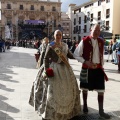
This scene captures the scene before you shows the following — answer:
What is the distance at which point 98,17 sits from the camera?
42375 millimetres

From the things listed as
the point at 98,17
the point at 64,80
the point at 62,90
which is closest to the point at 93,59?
the point at 64,80

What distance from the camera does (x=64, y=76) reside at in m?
4.10

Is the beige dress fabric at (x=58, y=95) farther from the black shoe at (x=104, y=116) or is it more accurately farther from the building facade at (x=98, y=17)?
the building facade at (x=98, y=17)

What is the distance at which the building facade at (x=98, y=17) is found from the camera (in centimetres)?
3775

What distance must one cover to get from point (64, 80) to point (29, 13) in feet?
195

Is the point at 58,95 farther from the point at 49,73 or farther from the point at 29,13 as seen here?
the point at 29,13

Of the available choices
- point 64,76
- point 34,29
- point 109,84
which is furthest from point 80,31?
point 64,76

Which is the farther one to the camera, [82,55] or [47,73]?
[82,55]

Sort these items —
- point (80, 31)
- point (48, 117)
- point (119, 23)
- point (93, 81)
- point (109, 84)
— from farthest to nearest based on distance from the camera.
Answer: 1. point (80, 31)
2. point (119, 23)
3. point (109, 84)
4. point (93, 81)
5. point (48, 117)

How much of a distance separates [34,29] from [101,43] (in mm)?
47743

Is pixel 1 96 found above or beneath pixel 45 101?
beneath

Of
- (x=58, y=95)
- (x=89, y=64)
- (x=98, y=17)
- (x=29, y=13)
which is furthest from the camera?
(x=29, y=13)

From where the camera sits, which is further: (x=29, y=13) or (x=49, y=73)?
(x=29, y=13)

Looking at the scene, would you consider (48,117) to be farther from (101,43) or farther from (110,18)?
(110,18)
